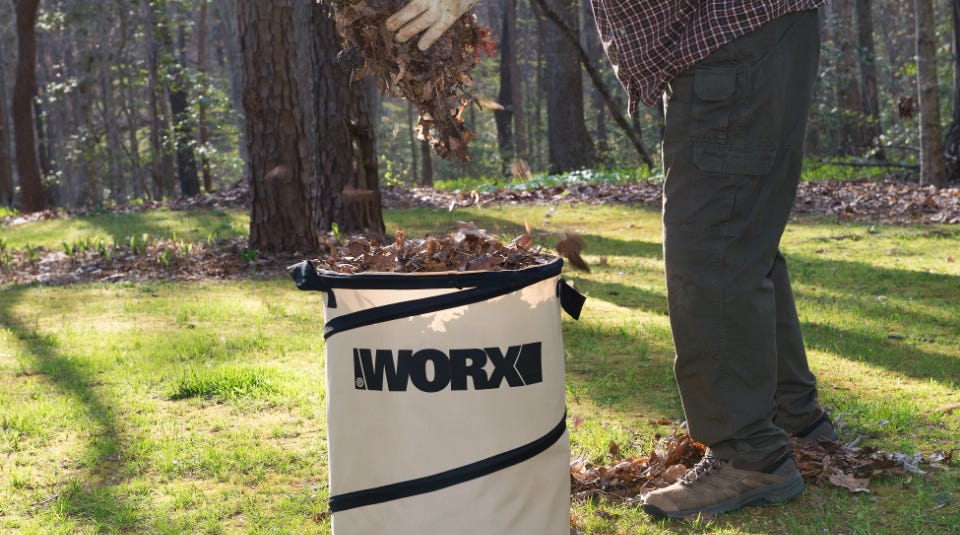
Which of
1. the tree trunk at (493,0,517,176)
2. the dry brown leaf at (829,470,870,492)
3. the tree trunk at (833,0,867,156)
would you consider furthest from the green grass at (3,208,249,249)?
the tree trunk at (493,0,517,176)

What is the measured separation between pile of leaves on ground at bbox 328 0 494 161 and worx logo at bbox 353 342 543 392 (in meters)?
0.67

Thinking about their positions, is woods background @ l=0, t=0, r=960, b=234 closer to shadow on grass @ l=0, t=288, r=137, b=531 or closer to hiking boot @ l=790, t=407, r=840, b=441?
hiking boot @ l=790, t=407, r=840, b=441

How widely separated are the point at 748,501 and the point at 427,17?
1.80 metres

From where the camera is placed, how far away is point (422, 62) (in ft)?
8.77

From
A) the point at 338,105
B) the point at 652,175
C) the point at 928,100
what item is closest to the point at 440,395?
the point at 338,105

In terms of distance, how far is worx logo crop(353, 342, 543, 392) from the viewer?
231cm

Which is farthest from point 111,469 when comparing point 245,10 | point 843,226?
point 843,226

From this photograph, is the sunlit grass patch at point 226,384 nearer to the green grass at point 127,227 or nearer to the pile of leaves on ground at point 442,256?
the pile of leaves on ground at point 442,256

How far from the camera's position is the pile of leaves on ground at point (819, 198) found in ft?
32.0

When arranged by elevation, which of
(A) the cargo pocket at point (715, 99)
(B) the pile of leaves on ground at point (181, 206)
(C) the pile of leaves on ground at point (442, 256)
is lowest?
(B) the pile of leaves on ground at point (181, 206)

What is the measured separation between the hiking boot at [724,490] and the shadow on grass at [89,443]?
1.73 meters

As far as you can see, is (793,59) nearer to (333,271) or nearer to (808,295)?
(333,271)


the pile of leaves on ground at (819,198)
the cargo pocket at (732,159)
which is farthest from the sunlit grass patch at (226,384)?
the pile of leaves on ground at (819,198)

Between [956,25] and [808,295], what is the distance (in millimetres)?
6739
